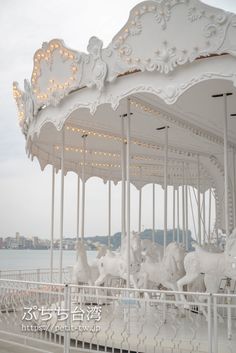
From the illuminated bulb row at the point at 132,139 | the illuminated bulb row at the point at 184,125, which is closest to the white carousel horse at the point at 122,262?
the illuminated bulb row at the point at 184,125

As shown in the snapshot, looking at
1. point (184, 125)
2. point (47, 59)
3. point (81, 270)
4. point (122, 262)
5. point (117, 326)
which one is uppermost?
point (47, 59)

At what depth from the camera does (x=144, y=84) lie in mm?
6223

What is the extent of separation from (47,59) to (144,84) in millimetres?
1909

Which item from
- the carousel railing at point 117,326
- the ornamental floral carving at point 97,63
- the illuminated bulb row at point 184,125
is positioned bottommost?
the carousel railing at point 117,326

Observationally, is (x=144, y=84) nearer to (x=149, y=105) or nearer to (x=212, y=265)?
(x=149, y=105)

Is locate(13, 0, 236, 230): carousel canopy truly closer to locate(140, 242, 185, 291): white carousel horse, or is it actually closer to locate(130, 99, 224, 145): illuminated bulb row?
locate(130, 99, 224, 145): illuminated bulb row

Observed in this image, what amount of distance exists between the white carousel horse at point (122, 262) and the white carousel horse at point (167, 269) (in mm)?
271

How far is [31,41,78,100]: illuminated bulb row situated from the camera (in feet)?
22.6

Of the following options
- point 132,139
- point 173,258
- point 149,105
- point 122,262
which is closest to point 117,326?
point 122,262

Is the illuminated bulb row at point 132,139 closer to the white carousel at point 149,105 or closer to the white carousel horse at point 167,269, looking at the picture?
the white carousel at point 149,105

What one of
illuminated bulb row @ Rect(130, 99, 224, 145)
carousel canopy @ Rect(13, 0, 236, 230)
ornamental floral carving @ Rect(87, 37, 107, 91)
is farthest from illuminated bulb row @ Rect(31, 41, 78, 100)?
illuminated bulb row @ Rect(130, 99, 224, 145)

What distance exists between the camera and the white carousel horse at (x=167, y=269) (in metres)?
7.53

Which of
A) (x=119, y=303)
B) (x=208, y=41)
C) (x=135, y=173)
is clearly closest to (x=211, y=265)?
→ (x=119, y=303)

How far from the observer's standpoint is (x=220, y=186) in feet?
41.7
